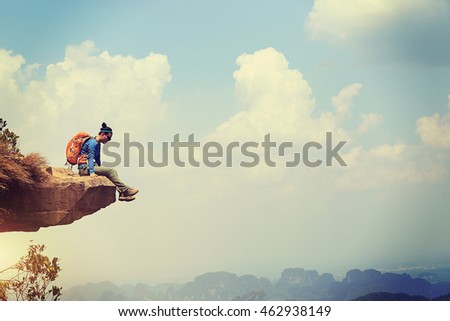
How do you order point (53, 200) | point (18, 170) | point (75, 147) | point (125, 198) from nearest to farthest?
point (18, 170), point (53, 200), point (75, 147), point (125, 198)

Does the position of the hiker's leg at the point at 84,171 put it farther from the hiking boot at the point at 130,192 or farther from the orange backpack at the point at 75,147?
the hiking boot at the point at 130,192

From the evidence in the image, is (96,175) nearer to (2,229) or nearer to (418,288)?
(2,229)

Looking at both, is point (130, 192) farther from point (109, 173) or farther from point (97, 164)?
Result: point (97, 164)

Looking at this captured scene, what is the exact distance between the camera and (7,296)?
40.1 ft

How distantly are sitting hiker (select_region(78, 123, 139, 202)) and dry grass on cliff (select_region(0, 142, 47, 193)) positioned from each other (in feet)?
2.53

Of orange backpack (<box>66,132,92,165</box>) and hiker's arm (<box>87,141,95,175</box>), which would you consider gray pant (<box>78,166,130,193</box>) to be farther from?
orange backpack (<box>66,132,92,165</box>)

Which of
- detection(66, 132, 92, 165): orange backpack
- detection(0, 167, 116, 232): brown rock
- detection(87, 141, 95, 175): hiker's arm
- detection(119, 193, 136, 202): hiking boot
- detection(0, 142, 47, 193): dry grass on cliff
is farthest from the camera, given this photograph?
detection(119, 193, 136, 202): hiking boot

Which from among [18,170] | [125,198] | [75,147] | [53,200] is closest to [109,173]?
[125,198]

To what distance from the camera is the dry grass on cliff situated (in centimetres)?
1189

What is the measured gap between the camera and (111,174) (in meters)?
12.5

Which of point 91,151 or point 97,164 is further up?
point 91,151

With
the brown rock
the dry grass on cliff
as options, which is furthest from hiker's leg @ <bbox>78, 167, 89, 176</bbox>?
the dry grass on cliff

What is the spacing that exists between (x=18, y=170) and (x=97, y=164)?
4.85ft
